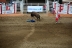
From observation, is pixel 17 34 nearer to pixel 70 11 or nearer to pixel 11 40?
pixel 11 40

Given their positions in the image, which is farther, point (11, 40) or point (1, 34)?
point (1, 34)

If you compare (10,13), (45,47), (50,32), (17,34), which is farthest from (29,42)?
(10,13)

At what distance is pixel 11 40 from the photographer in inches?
393

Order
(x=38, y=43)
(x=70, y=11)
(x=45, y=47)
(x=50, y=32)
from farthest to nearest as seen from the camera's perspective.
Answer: (x=70, y=11)
(x=50, y=32)
(x=38, y=43)
(x=45, y=47)

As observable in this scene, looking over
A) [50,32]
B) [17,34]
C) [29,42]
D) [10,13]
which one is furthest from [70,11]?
[29,42]

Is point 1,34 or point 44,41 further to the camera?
point 1,34

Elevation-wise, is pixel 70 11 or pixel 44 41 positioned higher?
pixel 70 11

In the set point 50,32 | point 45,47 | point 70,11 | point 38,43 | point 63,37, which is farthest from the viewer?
point 70,11

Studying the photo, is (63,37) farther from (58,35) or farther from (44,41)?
(44,41)

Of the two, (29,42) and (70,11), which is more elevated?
(70,11)

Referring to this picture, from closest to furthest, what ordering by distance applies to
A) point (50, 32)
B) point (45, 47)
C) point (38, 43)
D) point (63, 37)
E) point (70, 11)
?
point (45, 47) < point (38, 43) < point (63, 37) < point (50, 32) < point (70, 11)

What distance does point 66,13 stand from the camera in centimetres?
2164

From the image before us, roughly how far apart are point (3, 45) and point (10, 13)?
1305 cm

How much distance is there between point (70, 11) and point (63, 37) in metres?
11.2
